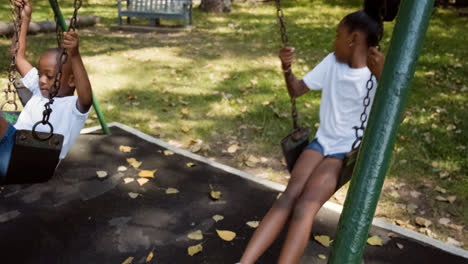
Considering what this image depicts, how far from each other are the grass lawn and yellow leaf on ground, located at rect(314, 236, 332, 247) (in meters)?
0.72

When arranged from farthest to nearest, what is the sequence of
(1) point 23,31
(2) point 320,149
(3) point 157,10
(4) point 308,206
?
1. (3) point 157,10
2. (1) point 23,31
3. (2) point 320,149
4. (4) point 308,206

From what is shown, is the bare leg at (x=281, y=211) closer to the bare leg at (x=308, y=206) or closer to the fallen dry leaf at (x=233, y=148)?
the bare leg at (x=308, y=206)

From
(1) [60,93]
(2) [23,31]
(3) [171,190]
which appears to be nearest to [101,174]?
(3) [171,190]

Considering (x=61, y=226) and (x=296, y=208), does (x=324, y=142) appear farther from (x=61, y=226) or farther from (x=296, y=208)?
(x=61, y=226)

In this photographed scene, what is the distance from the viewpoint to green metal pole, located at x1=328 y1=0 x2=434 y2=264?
1.08 m

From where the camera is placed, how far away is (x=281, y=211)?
6.59 feet

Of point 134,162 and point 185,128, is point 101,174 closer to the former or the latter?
point 134,162

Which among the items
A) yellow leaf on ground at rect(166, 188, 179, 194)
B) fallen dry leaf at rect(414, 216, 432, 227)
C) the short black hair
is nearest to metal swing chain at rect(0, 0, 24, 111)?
yellow leaf on ground at rect(166, 188, 179, 194)

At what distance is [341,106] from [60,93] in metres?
1.63

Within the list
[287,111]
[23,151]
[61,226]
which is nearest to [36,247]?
[61,226]

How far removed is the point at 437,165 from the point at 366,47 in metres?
1.93

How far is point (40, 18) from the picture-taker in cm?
870

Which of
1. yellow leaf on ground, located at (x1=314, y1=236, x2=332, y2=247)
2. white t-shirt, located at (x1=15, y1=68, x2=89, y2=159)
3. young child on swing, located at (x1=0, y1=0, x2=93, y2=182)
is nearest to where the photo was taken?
young child on swing, located at (x1=0, y1=0, x2=93, y2=182)

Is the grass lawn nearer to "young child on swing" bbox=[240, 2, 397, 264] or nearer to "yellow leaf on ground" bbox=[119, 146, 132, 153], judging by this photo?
"yellow leaf on ground" bbox=[119, 146, 132, 153]
